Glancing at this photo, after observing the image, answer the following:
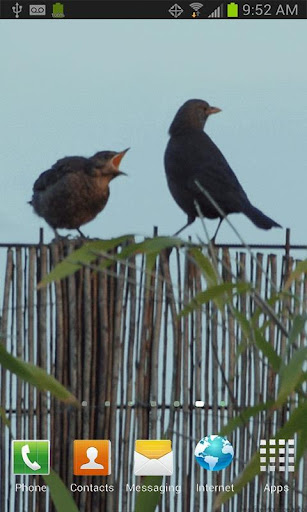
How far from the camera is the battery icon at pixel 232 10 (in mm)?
2699

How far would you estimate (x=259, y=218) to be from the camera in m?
3.97

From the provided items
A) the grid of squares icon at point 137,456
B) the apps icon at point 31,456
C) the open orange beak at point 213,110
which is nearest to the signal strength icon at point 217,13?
the grid of squares icon at point 137,456

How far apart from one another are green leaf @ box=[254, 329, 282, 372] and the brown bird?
2.79m

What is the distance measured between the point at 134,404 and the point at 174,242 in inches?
103

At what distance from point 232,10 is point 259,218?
1.36m

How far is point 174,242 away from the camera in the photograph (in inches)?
49.5

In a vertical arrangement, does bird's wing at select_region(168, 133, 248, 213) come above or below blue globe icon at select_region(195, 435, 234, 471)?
above

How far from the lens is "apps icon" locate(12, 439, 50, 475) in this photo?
2.87 metres

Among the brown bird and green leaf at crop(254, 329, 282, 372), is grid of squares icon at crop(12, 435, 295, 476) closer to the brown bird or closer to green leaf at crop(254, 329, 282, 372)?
the brown bird

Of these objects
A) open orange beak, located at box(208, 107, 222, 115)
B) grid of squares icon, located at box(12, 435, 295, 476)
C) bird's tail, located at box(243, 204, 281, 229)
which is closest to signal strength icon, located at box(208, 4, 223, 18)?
grid of squares icon, located at box(12, 435, 295, 476)

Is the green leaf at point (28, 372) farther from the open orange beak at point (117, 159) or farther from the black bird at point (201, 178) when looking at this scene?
the open orange beak at point (117, 159)

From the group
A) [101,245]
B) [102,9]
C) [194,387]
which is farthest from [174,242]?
[194,387]

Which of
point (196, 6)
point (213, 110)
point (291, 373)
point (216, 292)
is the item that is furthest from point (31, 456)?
point (213, 110)

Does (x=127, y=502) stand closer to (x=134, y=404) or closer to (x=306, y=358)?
(x=134, y=404)
